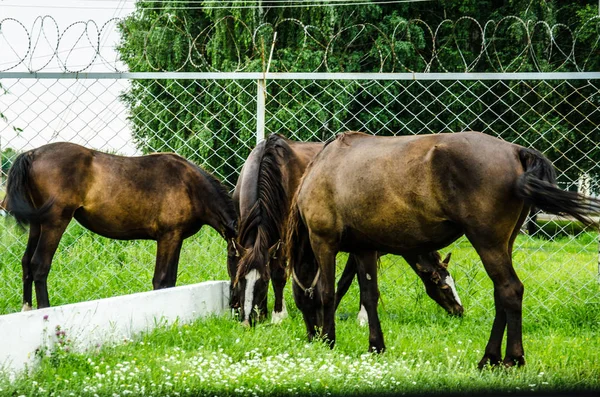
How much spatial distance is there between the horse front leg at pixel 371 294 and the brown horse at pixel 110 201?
217cm

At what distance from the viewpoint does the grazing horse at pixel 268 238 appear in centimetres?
634

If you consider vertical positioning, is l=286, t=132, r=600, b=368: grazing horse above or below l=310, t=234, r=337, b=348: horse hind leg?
above

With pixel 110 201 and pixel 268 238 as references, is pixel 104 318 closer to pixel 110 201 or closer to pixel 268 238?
pixel 268 238

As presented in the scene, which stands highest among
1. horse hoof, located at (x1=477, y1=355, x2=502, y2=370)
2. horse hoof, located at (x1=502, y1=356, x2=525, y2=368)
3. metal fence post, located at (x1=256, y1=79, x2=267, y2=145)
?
metal fence post, located at (x1=256, y1=79, x2=267, y2=145)

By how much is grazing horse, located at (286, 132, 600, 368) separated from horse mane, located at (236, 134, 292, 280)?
0.52 meters

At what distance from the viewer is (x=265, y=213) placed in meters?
6.75

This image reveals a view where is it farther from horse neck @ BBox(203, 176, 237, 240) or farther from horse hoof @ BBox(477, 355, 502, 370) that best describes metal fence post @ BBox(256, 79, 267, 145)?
horse hoof @ BBox(477, 355, 502, 370)

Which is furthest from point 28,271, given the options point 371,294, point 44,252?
point 371,294

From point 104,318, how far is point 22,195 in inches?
73.0

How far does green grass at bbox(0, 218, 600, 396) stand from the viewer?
423 centimetres

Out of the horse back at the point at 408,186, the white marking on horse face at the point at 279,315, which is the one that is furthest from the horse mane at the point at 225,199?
the horse back at the point at 408,186

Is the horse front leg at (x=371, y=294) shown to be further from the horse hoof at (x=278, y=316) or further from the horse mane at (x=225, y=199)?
the horse mane at (x=225, y=199)

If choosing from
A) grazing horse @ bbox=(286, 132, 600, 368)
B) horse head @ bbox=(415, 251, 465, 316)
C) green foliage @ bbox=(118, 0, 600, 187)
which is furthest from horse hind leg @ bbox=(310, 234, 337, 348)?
green foliage @ bbox=(118, 0, 600, 187)

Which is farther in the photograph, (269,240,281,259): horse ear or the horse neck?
the horse neck
